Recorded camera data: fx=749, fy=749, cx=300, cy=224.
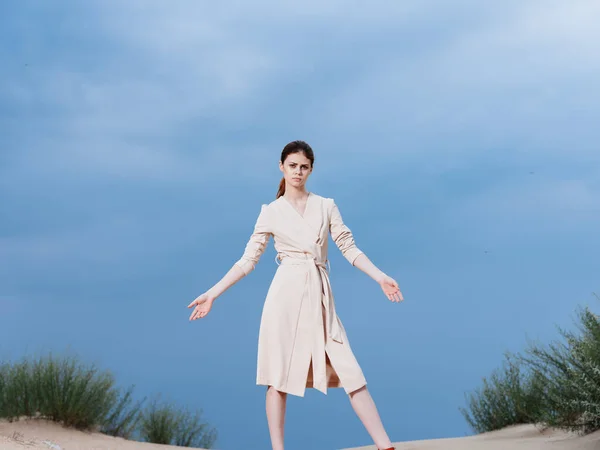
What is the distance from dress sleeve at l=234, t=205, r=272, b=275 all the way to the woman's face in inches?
10.9

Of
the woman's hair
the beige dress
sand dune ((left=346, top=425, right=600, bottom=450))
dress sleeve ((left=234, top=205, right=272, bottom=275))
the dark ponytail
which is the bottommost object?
sand dune ((left=346, top=425, right=600, bottom=450))

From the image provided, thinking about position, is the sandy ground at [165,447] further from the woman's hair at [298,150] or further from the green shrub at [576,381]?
the woman's hair at [298,150]

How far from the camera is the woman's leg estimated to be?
15.9 feet

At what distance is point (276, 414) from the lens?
4.86 meters

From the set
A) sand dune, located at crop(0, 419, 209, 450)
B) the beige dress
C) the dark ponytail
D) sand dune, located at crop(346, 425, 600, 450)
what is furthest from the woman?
sand dune, located at crop(0, 419, 209, 450)

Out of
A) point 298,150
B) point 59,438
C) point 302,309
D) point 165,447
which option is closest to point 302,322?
point 302,309

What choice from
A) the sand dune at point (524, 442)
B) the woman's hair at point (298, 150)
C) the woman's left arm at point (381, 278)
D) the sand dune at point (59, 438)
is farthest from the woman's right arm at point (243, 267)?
the sand dune at point (524, 442)

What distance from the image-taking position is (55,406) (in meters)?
7.27

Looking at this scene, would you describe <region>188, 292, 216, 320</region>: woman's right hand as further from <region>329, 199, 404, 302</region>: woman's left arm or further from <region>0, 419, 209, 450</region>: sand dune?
<region>0, 419, 209, 450</region>: sand dune

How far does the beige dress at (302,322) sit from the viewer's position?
477 centimetres

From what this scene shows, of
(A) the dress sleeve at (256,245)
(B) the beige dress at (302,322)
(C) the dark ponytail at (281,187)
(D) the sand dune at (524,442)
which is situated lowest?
(D) the sand dune at (524,442)

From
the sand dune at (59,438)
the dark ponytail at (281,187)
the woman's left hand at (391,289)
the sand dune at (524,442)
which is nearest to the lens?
the woman's left hand at (391,289)

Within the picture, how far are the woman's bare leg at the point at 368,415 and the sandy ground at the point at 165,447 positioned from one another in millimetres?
1615

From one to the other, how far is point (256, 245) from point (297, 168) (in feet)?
1.91
